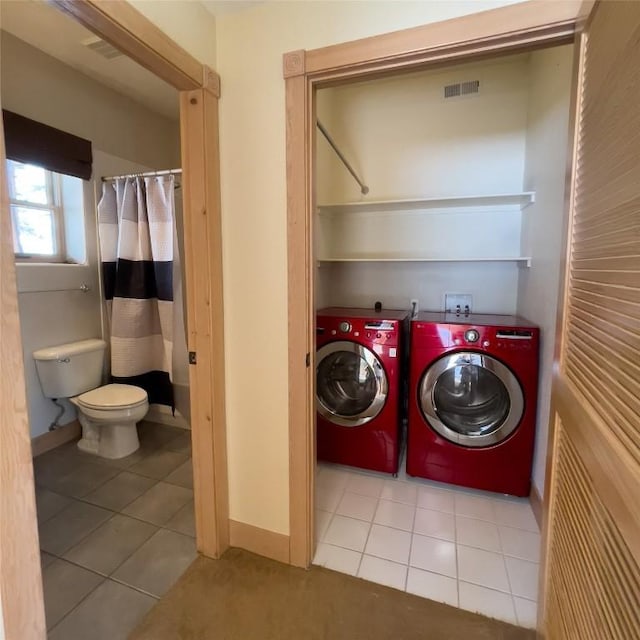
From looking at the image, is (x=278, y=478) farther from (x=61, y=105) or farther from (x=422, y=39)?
(x=61, y=105)

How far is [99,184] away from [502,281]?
2.84 metres

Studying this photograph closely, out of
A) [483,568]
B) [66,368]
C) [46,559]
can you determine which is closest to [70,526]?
[46,559]

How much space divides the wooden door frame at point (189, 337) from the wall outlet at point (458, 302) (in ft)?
5.50

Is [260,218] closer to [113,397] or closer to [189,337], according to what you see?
[189,337]

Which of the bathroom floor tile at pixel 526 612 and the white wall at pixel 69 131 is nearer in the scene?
the bathroom floor tile at pixel 526 612

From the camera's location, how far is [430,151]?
249 centimetres

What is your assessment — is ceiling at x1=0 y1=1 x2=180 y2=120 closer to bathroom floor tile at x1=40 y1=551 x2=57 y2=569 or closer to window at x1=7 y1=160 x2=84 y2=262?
window at x1=7 y1=160 x2=84 y2=262

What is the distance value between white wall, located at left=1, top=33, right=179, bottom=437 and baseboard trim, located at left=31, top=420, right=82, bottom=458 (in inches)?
2.2

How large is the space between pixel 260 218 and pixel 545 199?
1459 millimetres

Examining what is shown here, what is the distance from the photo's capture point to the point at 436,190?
251 cm

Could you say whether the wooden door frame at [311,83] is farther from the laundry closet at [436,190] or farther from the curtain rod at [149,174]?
the curtain rod at [149,174]

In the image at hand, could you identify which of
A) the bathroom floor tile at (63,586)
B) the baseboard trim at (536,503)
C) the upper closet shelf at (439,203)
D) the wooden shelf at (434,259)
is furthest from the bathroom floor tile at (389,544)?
the upper closet shelf at (439,203)

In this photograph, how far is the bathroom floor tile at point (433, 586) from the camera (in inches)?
55.2

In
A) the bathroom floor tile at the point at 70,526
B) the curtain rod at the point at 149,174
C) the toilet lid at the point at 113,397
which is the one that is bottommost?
the bathroom floor tile at the point at 70,526
